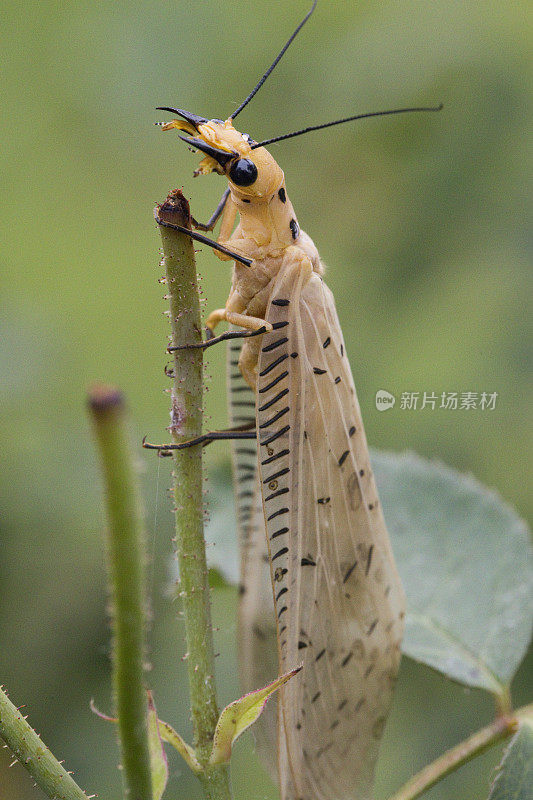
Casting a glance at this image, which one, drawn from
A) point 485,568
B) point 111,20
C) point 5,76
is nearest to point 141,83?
point 111,20

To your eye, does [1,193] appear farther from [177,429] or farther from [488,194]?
[177,429]

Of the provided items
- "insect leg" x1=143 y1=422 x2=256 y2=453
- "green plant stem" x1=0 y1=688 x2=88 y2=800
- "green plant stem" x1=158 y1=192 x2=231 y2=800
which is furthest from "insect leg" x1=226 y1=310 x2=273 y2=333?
"green plant stem" x1=0 y1=688 x2=88 y2=800

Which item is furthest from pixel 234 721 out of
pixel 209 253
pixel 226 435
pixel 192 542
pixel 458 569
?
pixel 209 253

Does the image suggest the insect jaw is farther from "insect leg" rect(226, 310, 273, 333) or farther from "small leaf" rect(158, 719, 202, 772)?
"small leaf" rect(158, 719, 202, 772)

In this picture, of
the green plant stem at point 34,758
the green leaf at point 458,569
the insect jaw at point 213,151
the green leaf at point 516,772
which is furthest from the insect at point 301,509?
the green plant stem at point 34,758

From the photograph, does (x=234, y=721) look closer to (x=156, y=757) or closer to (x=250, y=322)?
(x=156, y=757)

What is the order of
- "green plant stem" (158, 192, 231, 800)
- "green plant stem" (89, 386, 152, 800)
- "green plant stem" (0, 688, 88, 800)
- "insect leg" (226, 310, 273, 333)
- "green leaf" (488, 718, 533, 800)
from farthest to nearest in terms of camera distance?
1. "insect leg" (226, 310, 273, 333)
2. "green leaf" (488, 718, 533, 800)
3. "green plant stem" (158, 192, 231, 800)
4. "green plant stem" (0, 688, 88, 800)
5. "green plant stem" (89, 386, 152, 800)
